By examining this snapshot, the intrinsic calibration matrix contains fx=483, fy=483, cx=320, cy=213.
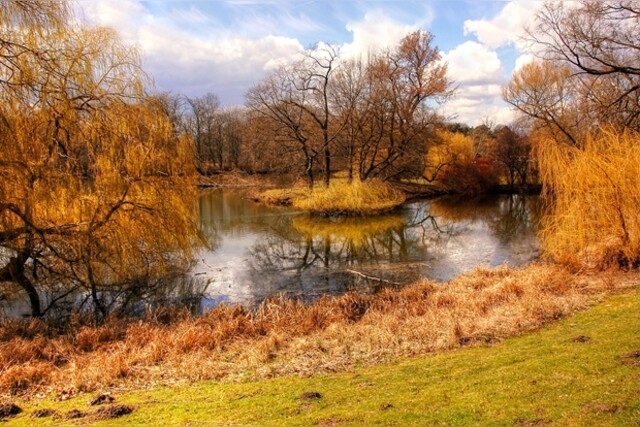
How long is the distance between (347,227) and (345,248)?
554 centimetres

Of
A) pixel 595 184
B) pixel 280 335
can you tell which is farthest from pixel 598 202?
pixel 280 335

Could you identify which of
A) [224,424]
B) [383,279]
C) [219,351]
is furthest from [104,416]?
[383,279]

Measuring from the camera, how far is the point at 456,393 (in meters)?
4.91

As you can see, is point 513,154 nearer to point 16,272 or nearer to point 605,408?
point 16,272

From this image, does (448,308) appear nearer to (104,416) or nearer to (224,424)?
(224,424)

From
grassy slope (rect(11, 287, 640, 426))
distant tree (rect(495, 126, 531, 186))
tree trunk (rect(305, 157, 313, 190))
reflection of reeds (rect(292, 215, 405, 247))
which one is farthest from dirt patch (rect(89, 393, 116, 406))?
distant tree (rect(495, 126, 531, 186))

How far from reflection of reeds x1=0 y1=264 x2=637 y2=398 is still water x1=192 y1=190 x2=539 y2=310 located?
2.37 meters

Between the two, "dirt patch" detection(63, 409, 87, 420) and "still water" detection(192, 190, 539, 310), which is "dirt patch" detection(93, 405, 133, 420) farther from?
"still water" detection(192, 190, 539, 310)

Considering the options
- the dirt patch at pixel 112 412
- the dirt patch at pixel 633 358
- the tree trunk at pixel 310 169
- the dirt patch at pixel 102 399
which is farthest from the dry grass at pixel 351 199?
the dirt patch at pixel 112 412

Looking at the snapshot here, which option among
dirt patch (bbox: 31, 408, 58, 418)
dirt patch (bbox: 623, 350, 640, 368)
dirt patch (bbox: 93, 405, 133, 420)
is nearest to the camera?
dirt patch (bbox: 623, 350, 640, 368)

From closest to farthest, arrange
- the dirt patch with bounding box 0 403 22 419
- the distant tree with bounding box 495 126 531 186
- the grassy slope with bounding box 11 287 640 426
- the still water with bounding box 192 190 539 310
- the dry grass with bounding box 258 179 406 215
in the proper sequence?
the grassy slope with bounding box 11 287 640 426, the dirt patch with bounding box 0 403 22 419, the still water with bounding box 192 190 539 310, the dry grass with bounding box 258 179 406 215, the distant tree with bounding box 495 126 531 186

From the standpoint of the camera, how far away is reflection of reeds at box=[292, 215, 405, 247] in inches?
842

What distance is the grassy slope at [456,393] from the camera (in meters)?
4.22

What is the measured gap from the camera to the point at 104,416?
16.8 ft
